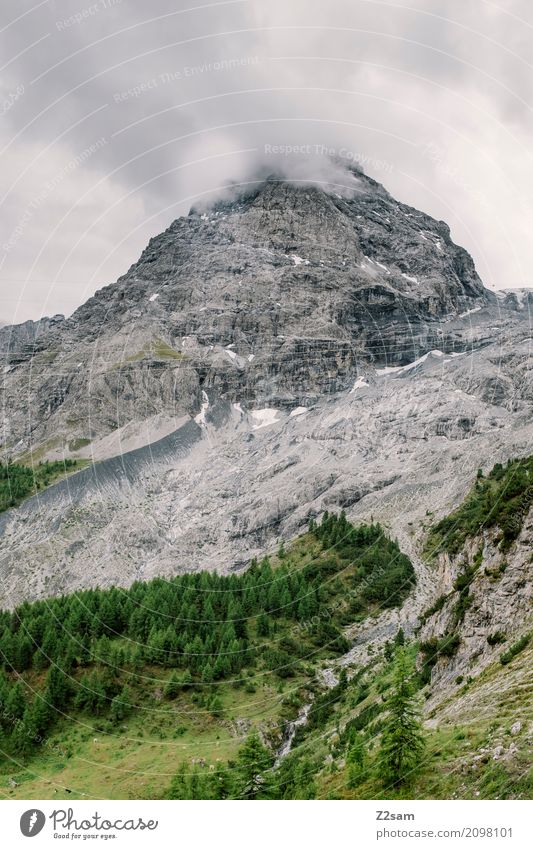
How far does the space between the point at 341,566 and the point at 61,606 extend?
50.4 m

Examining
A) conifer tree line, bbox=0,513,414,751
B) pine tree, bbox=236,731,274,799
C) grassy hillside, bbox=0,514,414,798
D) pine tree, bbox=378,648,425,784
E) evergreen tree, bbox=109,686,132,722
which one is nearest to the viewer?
pine tree, bbox=378,648,425,784

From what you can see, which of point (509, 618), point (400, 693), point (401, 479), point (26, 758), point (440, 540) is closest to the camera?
point (400, 693)

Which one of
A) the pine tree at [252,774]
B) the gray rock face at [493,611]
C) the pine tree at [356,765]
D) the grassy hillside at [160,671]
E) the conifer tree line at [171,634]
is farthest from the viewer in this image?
the conifer tree line at [171,634]

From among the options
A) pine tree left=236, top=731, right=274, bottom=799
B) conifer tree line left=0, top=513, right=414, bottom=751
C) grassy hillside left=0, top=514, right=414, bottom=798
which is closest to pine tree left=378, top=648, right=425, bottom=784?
pine tree left=236, top=731, right=274, bottom=799

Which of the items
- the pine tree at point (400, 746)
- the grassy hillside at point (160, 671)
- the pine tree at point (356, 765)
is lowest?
the grassy hillside at point (160, 671)

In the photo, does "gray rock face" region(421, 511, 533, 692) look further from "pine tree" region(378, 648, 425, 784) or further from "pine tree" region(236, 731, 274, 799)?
"pine tree" region(236, 731, 274, 799)

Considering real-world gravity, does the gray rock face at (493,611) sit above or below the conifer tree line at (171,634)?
above

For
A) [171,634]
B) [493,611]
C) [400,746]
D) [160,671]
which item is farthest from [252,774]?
[171,634]

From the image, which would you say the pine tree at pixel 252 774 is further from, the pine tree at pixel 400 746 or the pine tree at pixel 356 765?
the pine tree at pixel 400 746

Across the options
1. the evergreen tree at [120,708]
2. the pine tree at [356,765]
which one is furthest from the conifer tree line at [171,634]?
the pine tree at [356,765]

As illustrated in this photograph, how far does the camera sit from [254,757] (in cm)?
4056

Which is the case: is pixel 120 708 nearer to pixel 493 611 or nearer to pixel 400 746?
pixel 493 611
